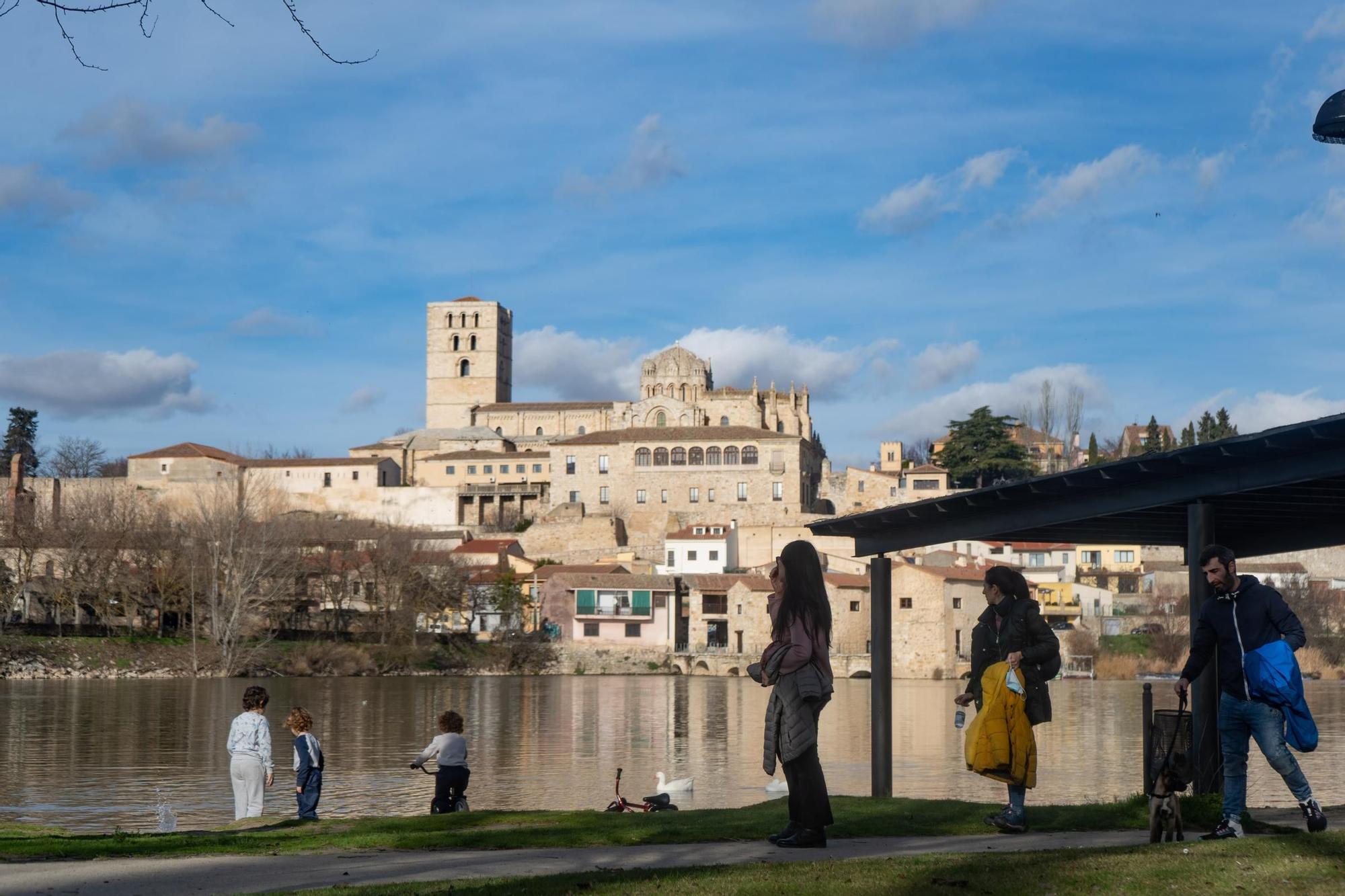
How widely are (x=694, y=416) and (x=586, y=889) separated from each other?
10958 cm

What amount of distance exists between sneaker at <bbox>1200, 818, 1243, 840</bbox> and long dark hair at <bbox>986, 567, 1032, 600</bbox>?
184 centimetres

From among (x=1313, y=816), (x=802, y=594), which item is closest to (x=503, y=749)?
(x=802, y=594)

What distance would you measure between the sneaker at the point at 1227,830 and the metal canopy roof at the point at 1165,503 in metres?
3.05

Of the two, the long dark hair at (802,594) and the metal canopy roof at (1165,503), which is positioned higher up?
the metal canopy roof at (1165,503)

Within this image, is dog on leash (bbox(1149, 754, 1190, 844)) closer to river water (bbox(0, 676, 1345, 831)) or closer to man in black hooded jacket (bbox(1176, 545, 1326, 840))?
man in black hooded jacket (bbox(1176, 545, 1326, 840))

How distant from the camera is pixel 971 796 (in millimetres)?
18719

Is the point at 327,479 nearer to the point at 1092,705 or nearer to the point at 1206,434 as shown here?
the point at 1206,434

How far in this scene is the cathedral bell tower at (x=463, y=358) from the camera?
142m

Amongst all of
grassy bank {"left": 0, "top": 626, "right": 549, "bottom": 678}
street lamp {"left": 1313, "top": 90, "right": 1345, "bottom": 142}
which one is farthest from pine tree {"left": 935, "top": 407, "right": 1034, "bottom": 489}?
street lamp {"left": 1313, "top": 90, "right": 1345, "bottom": 142}

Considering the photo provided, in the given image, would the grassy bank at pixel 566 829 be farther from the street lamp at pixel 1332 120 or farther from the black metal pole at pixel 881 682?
the street lamp at pixel 1332 120

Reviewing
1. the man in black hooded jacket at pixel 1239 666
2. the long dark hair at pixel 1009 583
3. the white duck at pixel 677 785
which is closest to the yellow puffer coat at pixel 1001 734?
the long dark hair at pixel 1009 583

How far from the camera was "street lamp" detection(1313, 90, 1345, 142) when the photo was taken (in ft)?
63.8

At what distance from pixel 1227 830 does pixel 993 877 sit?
2568 mm

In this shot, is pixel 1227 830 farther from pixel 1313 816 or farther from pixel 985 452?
pixel 985 452
